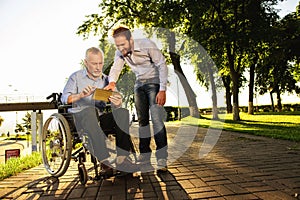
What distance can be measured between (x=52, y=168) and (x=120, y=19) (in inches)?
587

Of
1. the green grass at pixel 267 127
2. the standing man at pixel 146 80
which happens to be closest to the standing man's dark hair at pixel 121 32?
the standing man at pixel 146 80

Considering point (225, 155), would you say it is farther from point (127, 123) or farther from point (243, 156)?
point (127, 123)

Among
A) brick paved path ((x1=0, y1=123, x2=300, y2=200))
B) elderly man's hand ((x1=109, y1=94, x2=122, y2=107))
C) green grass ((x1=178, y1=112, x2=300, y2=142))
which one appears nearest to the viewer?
brick paved path ((x1=0, y1=123, x2=300, y2=200))

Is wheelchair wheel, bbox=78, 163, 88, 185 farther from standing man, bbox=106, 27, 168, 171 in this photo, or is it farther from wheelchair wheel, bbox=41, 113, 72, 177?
standing man, bbox=106, 27, 168, 171

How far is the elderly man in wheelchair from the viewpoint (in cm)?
279

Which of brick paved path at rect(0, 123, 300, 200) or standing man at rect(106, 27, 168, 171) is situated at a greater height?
standing man at rect(106, 27, 168, 171)

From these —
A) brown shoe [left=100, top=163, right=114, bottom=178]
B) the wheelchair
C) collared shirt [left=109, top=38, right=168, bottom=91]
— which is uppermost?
collared shirt [left=109, top=38, right=168, bottom=91]

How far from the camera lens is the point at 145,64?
3.38 meters

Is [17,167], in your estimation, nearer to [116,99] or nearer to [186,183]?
[116,99]

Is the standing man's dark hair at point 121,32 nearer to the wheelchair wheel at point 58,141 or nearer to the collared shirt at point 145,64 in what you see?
the collared shirt at point 145,64

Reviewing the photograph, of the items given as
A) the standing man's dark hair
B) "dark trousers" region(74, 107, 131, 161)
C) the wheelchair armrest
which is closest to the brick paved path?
"dark trousers" region(74, 107, 131, 161)

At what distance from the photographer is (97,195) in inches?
94.2

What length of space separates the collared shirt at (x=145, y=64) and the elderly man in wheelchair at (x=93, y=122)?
11.4 inches

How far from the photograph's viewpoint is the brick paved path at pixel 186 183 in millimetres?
2303
